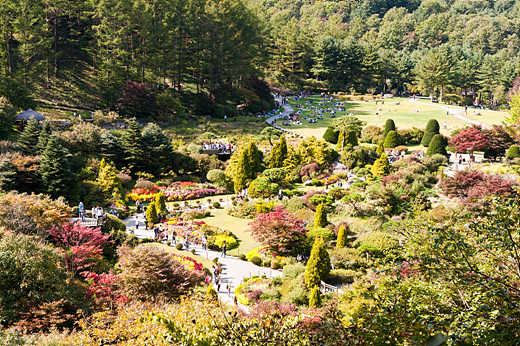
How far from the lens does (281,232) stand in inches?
1029

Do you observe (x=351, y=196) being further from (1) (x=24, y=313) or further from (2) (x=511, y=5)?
(2) (x=511, y=5)

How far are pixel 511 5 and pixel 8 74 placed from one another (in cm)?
19965

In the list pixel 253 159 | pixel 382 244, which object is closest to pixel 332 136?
pixel 253 159

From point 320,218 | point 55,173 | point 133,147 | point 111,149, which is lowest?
point 320,218

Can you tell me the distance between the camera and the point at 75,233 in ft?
73.4

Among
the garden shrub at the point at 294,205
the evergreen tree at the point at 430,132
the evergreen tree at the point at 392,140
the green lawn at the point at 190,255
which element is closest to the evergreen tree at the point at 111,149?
the green lawn at the point at 190,255

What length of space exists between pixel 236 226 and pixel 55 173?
13615 mm

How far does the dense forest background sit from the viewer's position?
5125cm

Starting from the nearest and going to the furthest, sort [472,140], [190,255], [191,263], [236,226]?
1. [191,263]
2. [190,255]
3. [236,226]
4. [472,140]

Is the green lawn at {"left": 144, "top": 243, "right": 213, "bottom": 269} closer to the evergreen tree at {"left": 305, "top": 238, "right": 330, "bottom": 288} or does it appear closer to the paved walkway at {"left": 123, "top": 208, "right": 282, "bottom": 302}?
the paved walkway at {"left": 123, "top": 208, "right": 282, "bottom": 302}

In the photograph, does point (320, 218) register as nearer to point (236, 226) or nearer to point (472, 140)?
point (236, 226)

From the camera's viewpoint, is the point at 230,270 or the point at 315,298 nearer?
the point at 315,298

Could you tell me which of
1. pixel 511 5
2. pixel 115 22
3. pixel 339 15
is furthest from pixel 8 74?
pixel 511 5

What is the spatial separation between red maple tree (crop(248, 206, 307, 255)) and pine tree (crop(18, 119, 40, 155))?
65.8 feet
